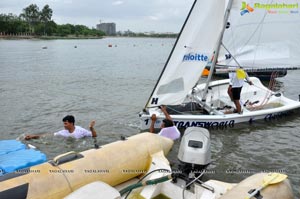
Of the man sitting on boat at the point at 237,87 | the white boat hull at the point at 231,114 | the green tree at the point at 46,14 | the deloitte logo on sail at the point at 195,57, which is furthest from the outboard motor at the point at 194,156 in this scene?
the green tree at the point at 46,14

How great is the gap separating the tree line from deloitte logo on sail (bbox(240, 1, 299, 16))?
109544 millimetres

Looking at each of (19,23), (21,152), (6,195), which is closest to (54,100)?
(21,152)

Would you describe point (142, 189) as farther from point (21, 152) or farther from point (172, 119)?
point (172, 119)

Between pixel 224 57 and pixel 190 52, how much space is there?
107 inches

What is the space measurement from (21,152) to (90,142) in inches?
102

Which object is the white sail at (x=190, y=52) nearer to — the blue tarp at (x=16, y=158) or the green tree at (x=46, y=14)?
the blue tarp at (x=16, y=158)

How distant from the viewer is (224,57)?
36.1ft

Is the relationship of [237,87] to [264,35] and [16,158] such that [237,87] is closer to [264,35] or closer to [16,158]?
[264,35]

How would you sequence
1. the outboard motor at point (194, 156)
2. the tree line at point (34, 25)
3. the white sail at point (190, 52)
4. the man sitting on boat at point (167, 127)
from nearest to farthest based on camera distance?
the outboard motor at point (194, 156) → the man sitting on boat at point (167, 127) → the white sail at point (190, 52) → the tree line at point (34, 25)

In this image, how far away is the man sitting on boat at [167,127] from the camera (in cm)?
783

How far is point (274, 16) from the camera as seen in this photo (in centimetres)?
1159

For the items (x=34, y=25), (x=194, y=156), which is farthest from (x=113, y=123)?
(x=34, y=25)

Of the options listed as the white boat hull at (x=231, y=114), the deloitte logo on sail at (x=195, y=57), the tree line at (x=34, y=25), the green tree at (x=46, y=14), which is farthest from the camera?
the green tree at (x=46, y=14)

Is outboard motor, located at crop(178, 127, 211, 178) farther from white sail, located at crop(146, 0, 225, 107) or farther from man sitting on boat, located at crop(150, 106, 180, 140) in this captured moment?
white sail, located at crop(146, 0, 225, 107)
